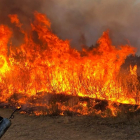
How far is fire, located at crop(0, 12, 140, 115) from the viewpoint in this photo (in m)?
8.82

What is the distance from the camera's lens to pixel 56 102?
29.7 feet

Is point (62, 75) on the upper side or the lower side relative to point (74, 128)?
upper

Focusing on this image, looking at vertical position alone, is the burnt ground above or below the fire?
below

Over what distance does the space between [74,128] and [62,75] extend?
4.37 metres

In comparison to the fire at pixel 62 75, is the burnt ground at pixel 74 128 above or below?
below

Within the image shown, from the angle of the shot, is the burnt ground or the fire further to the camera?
the fire

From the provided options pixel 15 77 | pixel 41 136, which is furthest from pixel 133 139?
pixel 15 77

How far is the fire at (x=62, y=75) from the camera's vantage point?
8.82m

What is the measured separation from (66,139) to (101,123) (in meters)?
1.78

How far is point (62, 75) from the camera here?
34.1 ft

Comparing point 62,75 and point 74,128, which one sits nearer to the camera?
point 74,128

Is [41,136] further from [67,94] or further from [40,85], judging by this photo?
[40,85]

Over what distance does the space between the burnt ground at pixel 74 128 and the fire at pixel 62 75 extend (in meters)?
0.77

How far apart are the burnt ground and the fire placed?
77 cm
